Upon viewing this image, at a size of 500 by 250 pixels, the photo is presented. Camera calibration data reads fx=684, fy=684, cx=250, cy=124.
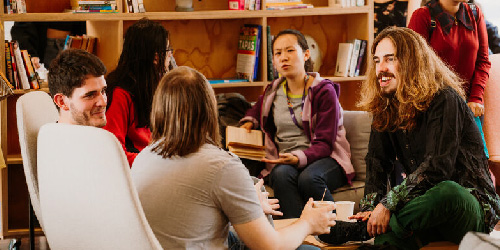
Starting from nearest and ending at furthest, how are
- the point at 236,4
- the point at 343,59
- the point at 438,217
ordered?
1. the point at 438,217
2. the point at 236,4
3. the point at 343,59

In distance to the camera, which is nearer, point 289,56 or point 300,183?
point 300,183

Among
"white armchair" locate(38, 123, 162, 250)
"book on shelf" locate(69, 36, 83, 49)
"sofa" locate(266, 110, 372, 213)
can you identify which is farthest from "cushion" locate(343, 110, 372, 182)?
"white armchair" locate(38, 123, 162, 250)

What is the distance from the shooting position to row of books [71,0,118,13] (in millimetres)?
3861

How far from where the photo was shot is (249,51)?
4.18 m

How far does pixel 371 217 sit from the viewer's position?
8.68 ft

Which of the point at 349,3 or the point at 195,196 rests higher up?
the point at 349,3

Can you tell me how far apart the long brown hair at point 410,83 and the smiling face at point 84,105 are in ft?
3.83

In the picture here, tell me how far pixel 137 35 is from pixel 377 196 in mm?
1283

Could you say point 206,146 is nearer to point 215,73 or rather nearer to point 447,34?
point 447,34

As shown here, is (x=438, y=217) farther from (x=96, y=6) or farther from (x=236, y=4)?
(x=96, y=6)

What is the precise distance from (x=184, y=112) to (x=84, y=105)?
69cm

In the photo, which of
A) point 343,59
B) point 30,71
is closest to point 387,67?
point 343,59

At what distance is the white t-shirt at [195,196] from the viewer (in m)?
1.80

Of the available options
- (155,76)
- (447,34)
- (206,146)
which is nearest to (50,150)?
(206,146)
